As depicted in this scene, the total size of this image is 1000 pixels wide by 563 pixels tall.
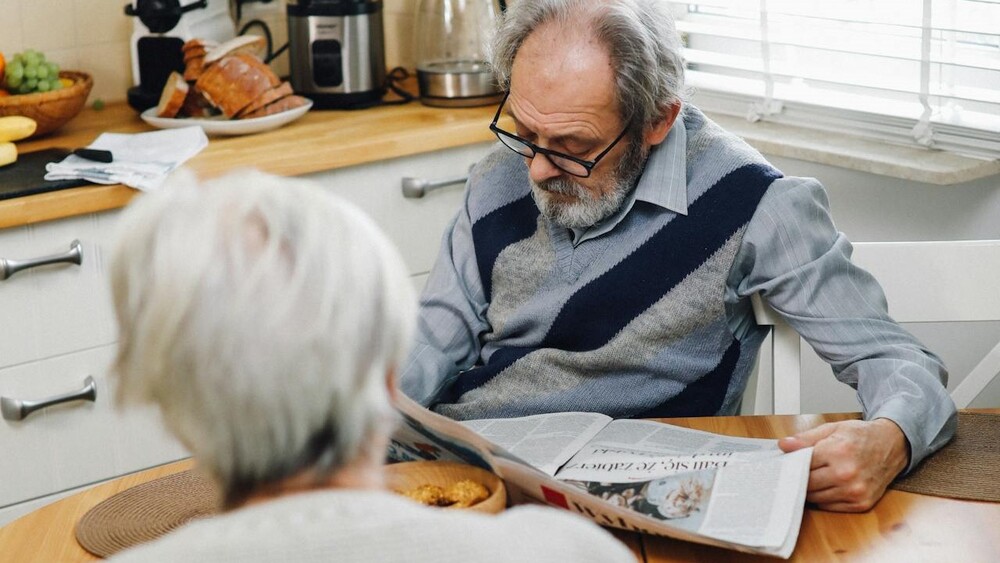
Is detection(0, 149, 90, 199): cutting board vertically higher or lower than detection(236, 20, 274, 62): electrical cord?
lower

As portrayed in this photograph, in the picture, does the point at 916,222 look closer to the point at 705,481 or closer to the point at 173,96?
the point at 705,481

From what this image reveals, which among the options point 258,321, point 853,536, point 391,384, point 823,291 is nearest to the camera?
point 258,321

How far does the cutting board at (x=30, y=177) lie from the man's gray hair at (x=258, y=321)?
141cm

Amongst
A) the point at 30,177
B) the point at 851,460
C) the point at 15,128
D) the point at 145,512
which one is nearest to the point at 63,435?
the point at 30,177

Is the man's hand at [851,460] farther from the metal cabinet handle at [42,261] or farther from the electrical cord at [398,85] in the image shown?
the electrical cord at [398,85]

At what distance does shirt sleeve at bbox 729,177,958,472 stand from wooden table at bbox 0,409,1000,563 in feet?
0.68

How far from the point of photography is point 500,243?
1.67 meters

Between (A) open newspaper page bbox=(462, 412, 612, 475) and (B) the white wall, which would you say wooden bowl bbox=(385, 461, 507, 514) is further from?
(B) the white wall

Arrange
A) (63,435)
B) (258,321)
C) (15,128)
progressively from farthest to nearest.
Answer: (15,128) < (63,435) < (258,321)

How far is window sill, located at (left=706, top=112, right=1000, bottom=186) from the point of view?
2.05 metres

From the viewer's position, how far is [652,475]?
119 cm

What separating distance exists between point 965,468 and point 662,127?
1.94 ft

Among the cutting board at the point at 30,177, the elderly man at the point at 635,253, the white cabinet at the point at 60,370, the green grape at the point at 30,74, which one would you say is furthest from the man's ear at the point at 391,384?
the green grape at the point at 30,74

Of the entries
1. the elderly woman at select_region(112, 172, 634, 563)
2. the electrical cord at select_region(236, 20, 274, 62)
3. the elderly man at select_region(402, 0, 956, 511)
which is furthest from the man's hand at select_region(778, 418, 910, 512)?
the electrical cord at select_region(236, 20, 274, 62)
